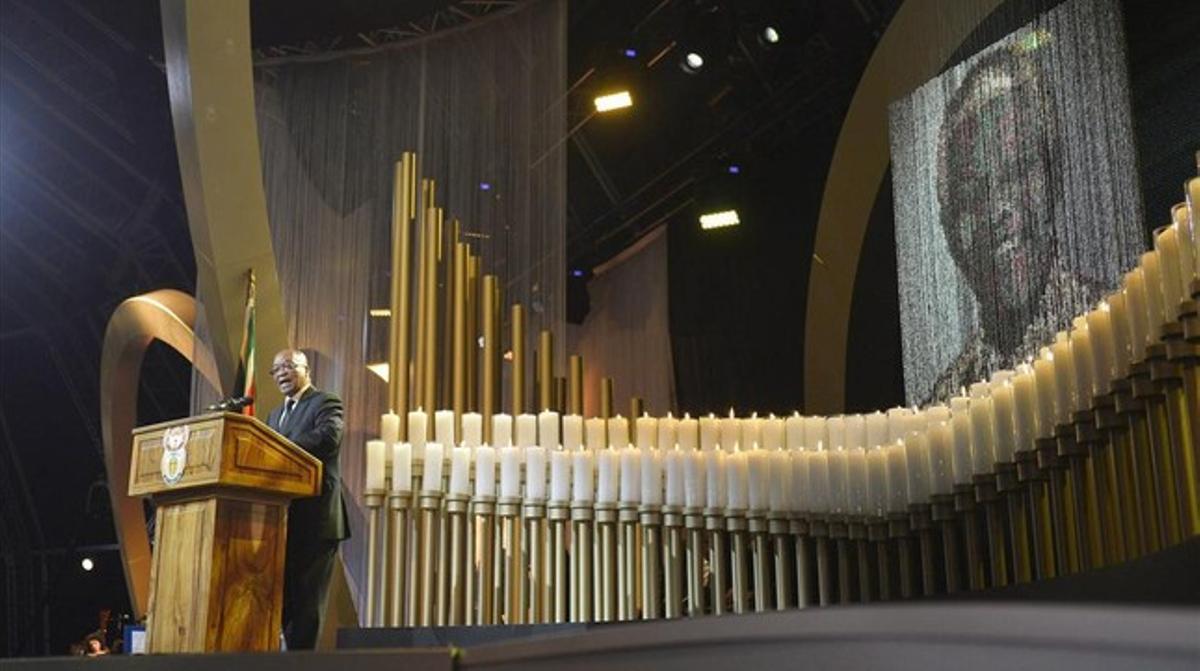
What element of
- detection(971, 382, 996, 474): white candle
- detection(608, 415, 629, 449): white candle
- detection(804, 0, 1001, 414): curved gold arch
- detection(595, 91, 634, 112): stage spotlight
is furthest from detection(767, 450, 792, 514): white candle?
detection(595, 91, 634, 112): stage spotlight

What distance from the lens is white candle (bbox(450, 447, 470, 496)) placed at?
5121mm

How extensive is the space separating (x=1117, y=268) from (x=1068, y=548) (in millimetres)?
2212

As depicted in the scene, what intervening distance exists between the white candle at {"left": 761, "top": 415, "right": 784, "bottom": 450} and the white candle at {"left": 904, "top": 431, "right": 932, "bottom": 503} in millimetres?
641

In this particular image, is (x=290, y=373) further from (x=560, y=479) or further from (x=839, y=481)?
(x=839, y=481)

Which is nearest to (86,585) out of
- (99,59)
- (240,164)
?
(99,59)

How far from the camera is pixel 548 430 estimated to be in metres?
5.21

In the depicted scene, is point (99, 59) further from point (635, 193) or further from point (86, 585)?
point (86, 585)

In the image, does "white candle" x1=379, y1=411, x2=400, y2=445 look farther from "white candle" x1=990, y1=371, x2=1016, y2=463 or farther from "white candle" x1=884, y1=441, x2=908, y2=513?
"white candle" x1=990, y1=371, x2=1016, y2=463

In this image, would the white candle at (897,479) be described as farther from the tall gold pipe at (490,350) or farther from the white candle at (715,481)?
the tall gold pipe at (490,350)

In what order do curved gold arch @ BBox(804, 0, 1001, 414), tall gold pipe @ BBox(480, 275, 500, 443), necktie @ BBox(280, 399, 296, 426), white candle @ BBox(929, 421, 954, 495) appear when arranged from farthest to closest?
curved gold arch @ BBox(804, 0, 1001, 414)
tall gold pipe @ BBox(480, 275, 500, 443)
necktie @ BBox(280, 399, 296, 426)
white candle @ BBox(929, 421, 954, 495)

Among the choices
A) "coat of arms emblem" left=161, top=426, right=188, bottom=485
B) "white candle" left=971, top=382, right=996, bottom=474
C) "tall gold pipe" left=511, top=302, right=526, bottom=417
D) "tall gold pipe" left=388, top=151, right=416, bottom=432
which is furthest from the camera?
"tall gold pipe" left=511, top=302, right=526, bottom=417

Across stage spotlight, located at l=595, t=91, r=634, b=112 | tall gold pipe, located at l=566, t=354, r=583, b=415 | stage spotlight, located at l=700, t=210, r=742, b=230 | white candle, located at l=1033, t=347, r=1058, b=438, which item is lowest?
white candle, located at l=1033, t=347, r=1058, b=438

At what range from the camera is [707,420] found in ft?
17.3

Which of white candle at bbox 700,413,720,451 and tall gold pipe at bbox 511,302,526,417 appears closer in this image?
white candle at bbox 700,413,720,451
